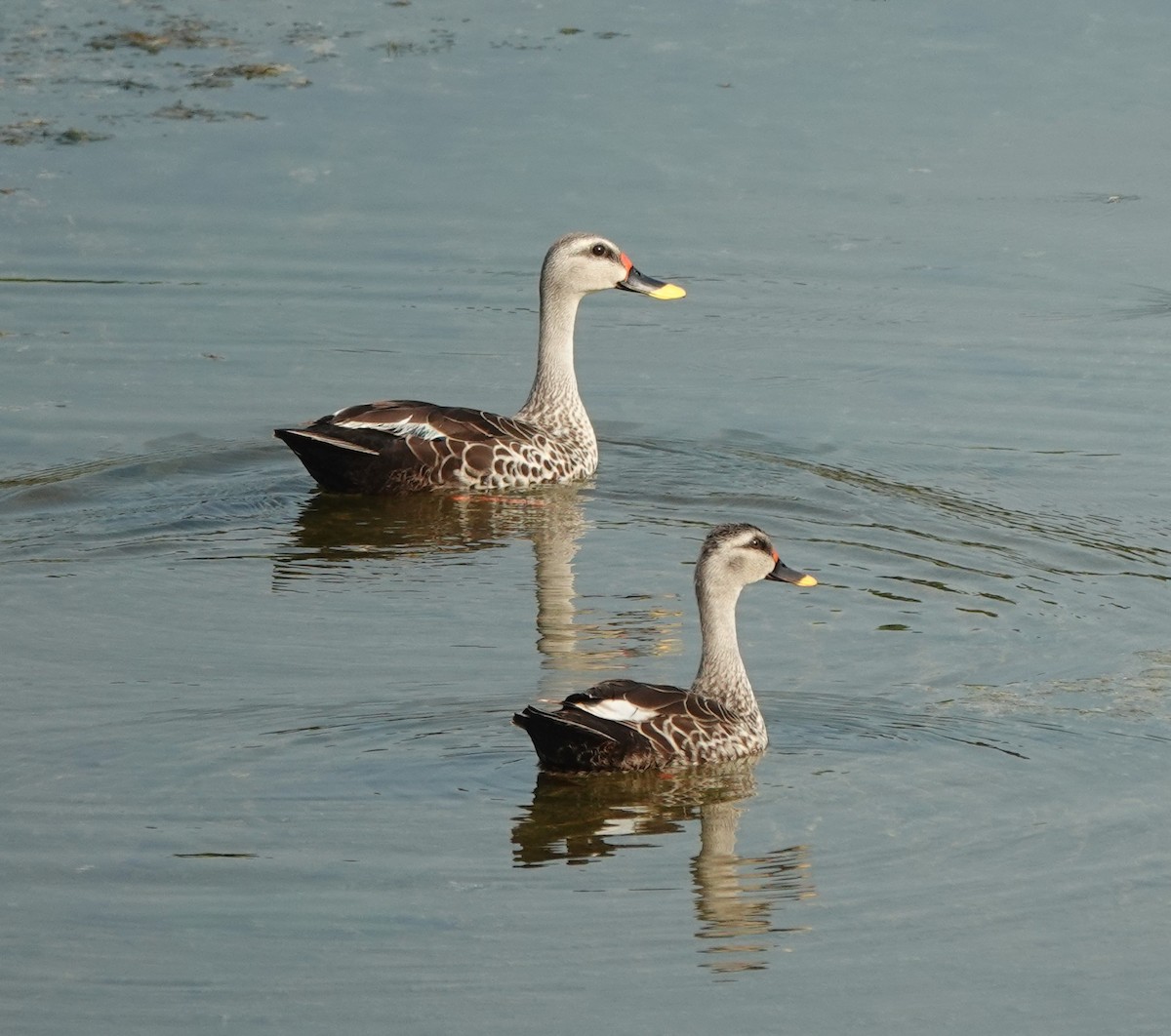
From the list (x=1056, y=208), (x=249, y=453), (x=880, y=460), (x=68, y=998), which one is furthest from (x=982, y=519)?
(x=68, y=998)

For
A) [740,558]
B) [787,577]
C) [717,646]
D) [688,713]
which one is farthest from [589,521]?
[688,713]

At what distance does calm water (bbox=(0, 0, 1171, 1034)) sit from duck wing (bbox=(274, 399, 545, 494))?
0.83 ft

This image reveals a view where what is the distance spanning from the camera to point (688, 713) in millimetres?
8758

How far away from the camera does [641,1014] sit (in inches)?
267

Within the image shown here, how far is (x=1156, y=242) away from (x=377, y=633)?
26.9ft

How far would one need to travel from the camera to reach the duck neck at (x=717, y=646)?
29.6ft

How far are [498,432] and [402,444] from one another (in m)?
0.64

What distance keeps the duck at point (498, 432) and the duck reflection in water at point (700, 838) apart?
13.6ft

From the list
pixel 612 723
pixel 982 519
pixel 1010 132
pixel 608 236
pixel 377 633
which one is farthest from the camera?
pixel 1010 132

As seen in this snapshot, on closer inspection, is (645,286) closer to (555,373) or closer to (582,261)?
(582,261)

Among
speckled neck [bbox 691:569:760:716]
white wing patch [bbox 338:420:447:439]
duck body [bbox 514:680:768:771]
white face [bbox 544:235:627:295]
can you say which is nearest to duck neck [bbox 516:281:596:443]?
white face [bbox 544:235:627:295]

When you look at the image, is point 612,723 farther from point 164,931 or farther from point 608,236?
point 608,236

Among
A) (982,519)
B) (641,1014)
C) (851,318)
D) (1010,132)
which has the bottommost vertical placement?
(641,1014)

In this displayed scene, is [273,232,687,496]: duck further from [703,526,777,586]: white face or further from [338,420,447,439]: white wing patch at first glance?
[703,526,777,586]: white face
